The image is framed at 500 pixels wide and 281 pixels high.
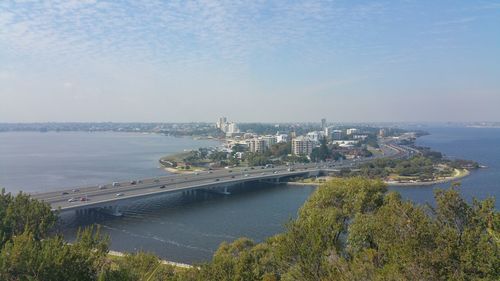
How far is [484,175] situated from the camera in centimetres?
2564

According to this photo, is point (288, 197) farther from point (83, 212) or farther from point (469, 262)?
point (469, 262)

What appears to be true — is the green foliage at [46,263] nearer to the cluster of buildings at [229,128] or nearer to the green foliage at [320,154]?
the green foliage at [320,154]

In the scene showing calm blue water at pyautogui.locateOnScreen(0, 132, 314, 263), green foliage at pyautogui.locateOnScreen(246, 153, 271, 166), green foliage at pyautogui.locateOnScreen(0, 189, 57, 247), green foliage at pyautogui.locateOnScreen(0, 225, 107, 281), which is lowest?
calm blue water at pyautogui.locateOnScreen(0, 132, 314, 263)

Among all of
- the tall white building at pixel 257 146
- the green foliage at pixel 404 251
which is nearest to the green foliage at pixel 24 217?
the green foliage at pixel 404 251

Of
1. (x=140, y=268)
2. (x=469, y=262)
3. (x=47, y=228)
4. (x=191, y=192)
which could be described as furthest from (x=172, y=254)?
(x=191, y=192)

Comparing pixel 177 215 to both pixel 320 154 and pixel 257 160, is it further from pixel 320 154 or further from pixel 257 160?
pixel 320 154

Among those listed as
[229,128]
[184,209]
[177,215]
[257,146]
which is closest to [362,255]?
[177,215]

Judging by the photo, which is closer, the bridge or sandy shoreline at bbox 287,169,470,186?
the bridge

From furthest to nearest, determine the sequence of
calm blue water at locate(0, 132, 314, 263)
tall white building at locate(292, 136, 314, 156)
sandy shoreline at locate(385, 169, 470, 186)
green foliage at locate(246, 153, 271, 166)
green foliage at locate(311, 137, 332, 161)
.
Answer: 1. tall white building at locate(292, 136, 314, 156)
2. green foliage at locate(311, 137, 332, 161)
3. green foliage at locate(246, 153, 271, 166)
4. sandy shoreline at locate(385, 169, 470, 186)
5. calm blue water at locate(0, 132, 314, 263)

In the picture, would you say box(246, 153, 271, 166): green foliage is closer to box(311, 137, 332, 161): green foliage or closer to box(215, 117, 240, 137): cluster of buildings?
box(311, 137, 332, 161): green foliage

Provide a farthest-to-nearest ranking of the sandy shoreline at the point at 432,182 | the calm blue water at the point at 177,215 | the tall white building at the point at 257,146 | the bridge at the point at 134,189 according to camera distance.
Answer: the tall white building at the point at 257,146 → the sandy shoreline at the point at 432,182 → the bridge at the point at 134,189 → the calm blue water at the point at 177,215

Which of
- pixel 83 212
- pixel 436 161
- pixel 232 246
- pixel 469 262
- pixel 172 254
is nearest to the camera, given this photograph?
pixel 469 262

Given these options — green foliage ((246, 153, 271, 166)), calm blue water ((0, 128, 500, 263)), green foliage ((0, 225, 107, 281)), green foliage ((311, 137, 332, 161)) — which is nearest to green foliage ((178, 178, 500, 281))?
calm blue water ((0, 128, 500, 263))

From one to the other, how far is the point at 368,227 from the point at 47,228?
650cm
